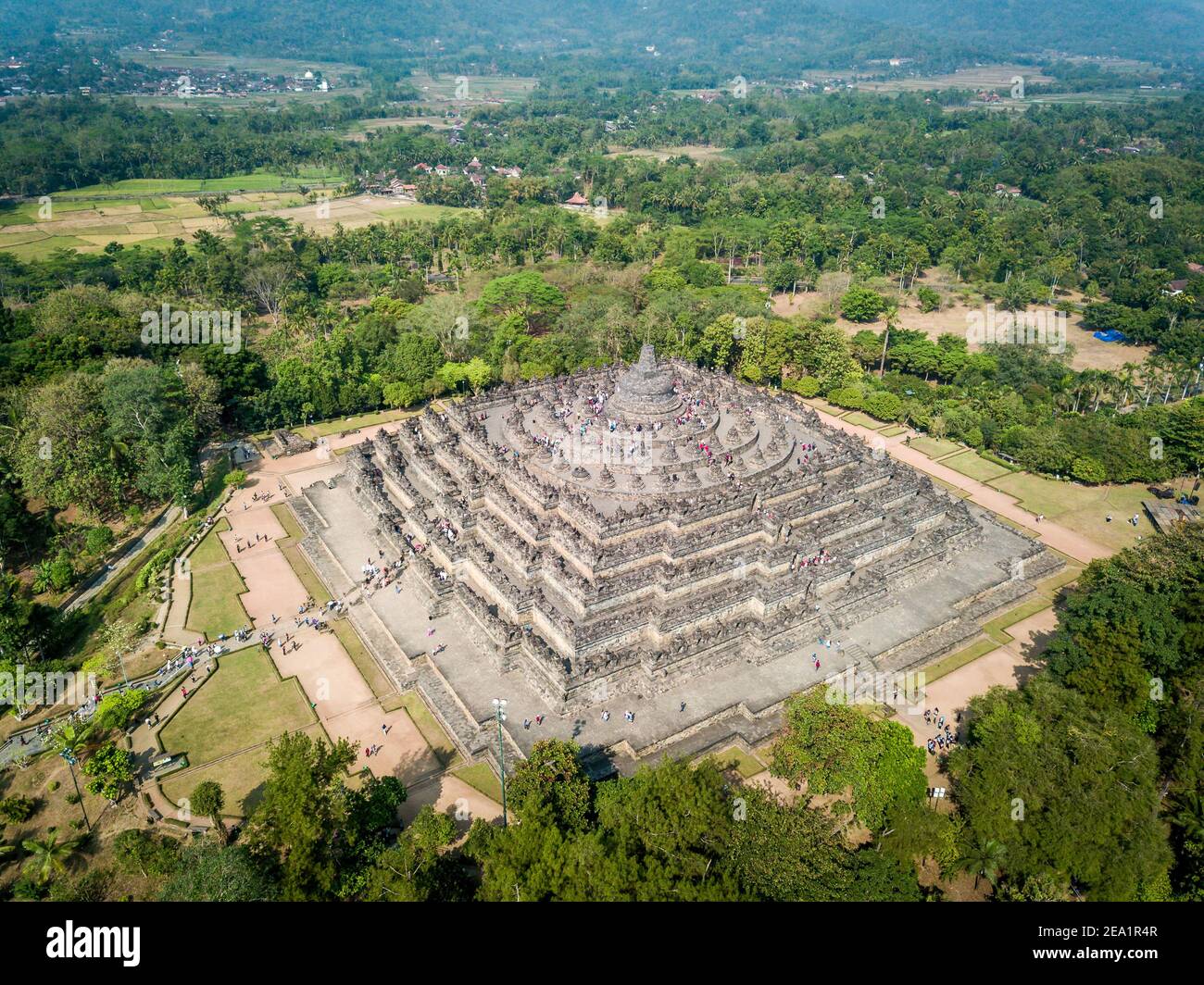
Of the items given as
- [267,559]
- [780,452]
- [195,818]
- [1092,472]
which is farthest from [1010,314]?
[195,818]

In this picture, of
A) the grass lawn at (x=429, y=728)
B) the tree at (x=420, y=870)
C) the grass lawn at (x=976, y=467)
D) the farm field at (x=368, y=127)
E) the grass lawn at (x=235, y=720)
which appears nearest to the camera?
the tree at (x=420, y=870)

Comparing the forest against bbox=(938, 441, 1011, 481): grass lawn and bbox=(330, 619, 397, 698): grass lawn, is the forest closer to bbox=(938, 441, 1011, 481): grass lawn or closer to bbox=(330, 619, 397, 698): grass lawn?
bbox=(938, 441, 1011, 481): grass lawn

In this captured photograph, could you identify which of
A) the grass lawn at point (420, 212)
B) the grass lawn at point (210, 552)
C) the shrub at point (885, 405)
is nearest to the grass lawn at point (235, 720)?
the grass lawn at point (210, 552)

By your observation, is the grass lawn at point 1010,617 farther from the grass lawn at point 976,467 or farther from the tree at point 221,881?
the tree at point 221,881

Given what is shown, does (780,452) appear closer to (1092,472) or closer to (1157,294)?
(1092,472)

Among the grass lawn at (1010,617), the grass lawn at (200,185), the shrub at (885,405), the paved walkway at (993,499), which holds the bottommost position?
the grass lawn at (1010,617)

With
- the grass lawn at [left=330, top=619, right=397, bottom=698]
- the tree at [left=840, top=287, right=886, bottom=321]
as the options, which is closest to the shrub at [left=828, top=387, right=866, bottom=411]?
the tree at [left=840, top=287, right=886, bottom=321]
